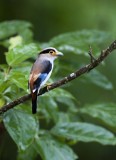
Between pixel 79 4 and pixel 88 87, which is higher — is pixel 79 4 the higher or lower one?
the higher one

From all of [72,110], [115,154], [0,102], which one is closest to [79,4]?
[115,154]

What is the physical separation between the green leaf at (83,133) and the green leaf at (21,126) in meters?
0.39

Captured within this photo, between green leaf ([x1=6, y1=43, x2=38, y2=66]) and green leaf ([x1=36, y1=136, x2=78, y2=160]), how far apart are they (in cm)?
47

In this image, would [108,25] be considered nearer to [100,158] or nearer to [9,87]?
[100,158]

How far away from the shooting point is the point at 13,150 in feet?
14.5

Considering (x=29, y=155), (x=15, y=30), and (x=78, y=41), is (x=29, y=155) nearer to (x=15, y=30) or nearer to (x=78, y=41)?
(x=78, y=41)

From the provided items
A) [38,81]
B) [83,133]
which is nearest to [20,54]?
[38,81]

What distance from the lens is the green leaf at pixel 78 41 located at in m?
3.13

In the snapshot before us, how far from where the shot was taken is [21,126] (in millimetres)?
2510

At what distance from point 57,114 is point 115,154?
8.52ft

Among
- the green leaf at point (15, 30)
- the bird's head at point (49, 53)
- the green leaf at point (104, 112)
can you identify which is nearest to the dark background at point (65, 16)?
the green leaf at point (15, 30)

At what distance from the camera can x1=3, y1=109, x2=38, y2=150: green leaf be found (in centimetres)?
248

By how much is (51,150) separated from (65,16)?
276cm

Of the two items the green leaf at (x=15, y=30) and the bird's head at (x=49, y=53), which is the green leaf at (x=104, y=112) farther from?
the green leaf at (x=15, y=30)
